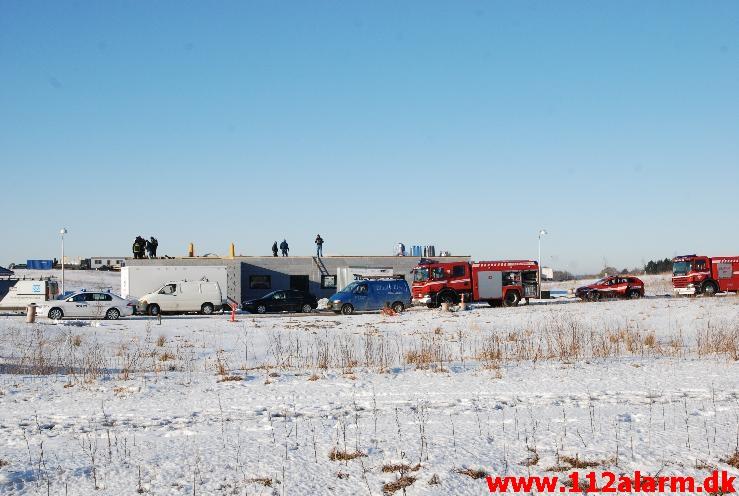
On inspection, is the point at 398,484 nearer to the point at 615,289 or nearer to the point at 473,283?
the point at 473,283

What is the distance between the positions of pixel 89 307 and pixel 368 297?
520 inches

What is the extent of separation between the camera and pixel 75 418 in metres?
8.92

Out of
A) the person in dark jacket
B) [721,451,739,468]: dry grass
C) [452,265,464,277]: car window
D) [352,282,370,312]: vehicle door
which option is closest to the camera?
[721,451,739,468]: dry grass

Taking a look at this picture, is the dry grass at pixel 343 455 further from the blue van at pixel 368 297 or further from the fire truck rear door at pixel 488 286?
the fire truck rear door at pixel 488 286

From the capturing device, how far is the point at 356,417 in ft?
28.4

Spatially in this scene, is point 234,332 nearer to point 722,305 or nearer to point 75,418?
point 75,418

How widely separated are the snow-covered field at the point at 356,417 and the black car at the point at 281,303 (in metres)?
20.2

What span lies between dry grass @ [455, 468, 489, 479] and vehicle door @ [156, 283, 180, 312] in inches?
1249

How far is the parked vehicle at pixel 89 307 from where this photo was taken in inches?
1222

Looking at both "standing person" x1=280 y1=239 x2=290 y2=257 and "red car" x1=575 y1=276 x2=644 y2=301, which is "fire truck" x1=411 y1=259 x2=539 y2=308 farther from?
"standing person" x1=280 y1=239 x2=290 y2=257

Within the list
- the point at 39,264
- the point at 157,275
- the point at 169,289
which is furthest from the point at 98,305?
Answer: the point at 39,264

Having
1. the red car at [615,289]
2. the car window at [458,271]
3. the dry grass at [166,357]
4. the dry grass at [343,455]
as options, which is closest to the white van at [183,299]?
the car window at [458,271]

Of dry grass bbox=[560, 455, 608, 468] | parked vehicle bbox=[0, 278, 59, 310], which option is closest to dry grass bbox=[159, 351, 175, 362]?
dry grass bbox=[560, 455, 608, 468]

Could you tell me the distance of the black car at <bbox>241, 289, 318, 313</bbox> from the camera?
37625 millimetres
